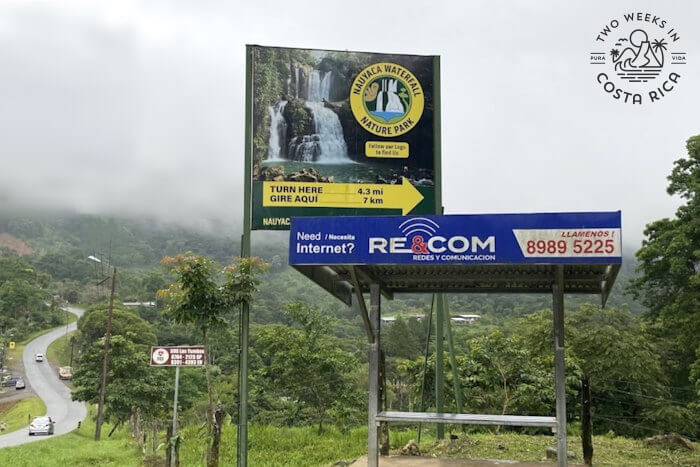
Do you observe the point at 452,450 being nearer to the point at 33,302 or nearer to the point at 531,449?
the point at 531,449

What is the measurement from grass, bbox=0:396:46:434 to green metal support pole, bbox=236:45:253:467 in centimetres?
4092

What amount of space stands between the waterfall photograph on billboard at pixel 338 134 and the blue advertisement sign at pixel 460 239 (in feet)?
9.70

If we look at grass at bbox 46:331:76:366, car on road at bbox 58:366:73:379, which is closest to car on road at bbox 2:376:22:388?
car on road at bbox 58:366:73:379

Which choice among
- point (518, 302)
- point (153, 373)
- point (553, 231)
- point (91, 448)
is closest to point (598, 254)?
point (553, 231)

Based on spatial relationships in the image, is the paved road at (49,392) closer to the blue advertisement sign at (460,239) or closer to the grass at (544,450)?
the grass at (544,450)

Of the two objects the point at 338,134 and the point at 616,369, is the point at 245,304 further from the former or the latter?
the point at 616,369

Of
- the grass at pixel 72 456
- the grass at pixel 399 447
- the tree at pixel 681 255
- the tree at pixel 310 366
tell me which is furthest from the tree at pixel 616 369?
the grass at pixel 72 456

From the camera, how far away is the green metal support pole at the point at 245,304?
962cm

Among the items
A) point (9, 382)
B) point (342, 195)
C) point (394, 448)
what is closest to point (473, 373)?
point (394, 448)

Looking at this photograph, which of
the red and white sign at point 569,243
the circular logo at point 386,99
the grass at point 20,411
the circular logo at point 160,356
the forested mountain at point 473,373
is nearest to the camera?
the red and white sign at point 569,243

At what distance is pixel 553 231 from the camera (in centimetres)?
723

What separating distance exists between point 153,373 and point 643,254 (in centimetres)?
2377

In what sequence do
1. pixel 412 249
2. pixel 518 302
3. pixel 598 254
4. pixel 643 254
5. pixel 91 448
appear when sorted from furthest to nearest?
pixel 518 302
pixel 91 448
pixel 643 254
pixel 412 249
pixel 598 254

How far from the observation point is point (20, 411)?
55000 mm
